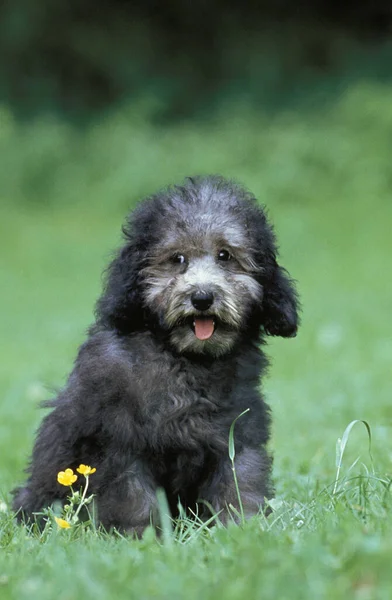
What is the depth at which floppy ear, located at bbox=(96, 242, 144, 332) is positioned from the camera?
198 inches

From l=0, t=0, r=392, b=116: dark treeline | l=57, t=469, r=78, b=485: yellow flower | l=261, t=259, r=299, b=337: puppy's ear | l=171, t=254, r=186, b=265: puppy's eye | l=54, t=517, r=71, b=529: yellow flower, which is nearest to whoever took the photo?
l=54, t=517, r=71, b=529: yellow flower

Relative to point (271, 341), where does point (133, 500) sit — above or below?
below

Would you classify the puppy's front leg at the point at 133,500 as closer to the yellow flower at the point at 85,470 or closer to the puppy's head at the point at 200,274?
the yellow flower at the point at 85,470

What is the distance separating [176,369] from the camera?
195 inches

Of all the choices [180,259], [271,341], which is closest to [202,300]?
[180,259]

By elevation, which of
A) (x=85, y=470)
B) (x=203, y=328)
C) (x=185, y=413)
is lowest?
(x=85, y=470)

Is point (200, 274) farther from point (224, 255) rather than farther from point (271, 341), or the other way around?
point (271, 341)

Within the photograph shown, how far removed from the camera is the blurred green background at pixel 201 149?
44.2ft

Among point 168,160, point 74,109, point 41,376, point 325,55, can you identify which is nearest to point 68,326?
point 41,376

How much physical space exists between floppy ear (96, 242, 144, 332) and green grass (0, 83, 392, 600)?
98 cm

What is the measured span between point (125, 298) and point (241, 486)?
3.10 feet

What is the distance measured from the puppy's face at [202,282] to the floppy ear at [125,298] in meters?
0.06

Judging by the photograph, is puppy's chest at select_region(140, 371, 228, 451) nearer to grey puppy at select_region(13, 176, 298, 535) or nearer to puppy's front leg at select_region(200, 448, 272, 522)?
grey puppy at select_region(13, 176, 298, 535)

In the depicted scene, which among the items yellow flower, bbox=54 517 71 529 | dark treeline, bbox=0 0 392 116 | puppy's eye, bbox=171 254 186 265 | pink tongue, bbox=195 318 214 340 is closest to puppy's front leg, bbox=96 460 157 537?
yellow flower, bbox=54 517 71 529
